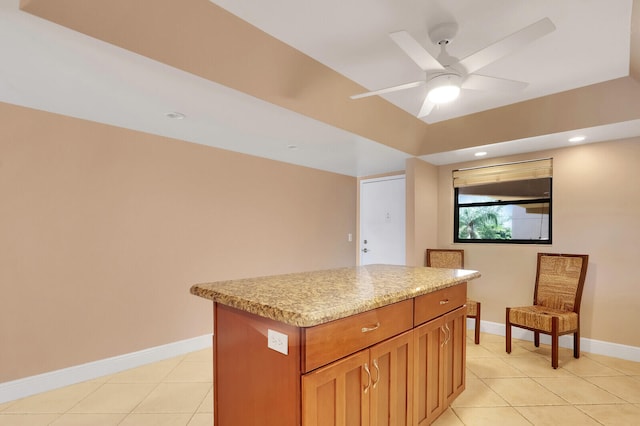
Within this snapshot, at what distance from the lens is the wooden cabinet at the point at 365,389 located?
1.18m

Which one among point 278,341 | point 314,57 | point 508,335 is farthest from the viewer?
point 508,335

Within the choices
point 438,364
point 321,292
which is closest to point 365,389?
point 321,292

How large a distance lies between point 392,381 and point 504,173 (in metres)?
3.11

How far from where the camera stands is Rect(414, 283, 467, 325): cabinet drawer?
1760mm

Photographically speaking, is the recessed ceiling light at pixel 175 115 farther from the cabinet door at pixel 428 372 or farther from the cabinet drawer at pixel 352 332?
the cabinet door at pixel 428 372

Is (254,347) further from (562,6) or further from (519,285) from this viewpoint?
(519,285)

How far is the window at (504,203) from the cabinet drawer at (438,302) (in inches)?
75.6

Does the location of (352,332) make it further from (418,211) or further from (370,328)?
(418,211)

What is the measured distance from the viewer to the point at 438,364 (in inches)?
76.0

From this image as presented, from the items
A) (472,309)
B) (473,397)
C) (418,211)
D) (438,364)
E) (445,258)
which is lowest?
(473,397)

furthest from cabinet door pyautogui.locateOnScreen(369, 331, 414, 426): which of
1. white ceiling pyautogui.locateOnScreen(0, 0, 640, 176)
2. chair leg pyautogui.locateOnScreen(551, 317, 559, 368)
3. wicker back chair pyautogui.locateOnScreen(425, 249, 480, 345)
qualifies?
wicker back chair pyautogui.locateOnScreen(425, 249, 480, 345)

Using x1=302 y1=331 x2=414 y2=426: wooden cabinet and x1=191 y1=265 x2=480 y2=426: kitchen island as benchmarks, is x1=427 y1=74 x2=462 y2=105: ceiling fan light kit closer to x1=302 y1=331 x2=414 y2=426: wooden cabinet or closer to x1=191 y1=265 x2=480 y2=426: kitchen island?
x1=191 y1=265 x2=480 y2=426: kitchen island

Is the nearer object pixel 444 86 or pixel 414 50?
pixel 414 50

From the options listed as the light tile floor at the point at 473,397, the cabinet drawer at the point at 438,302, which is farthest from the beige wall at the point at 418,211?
the cabinet drawer at the point at 438,302
